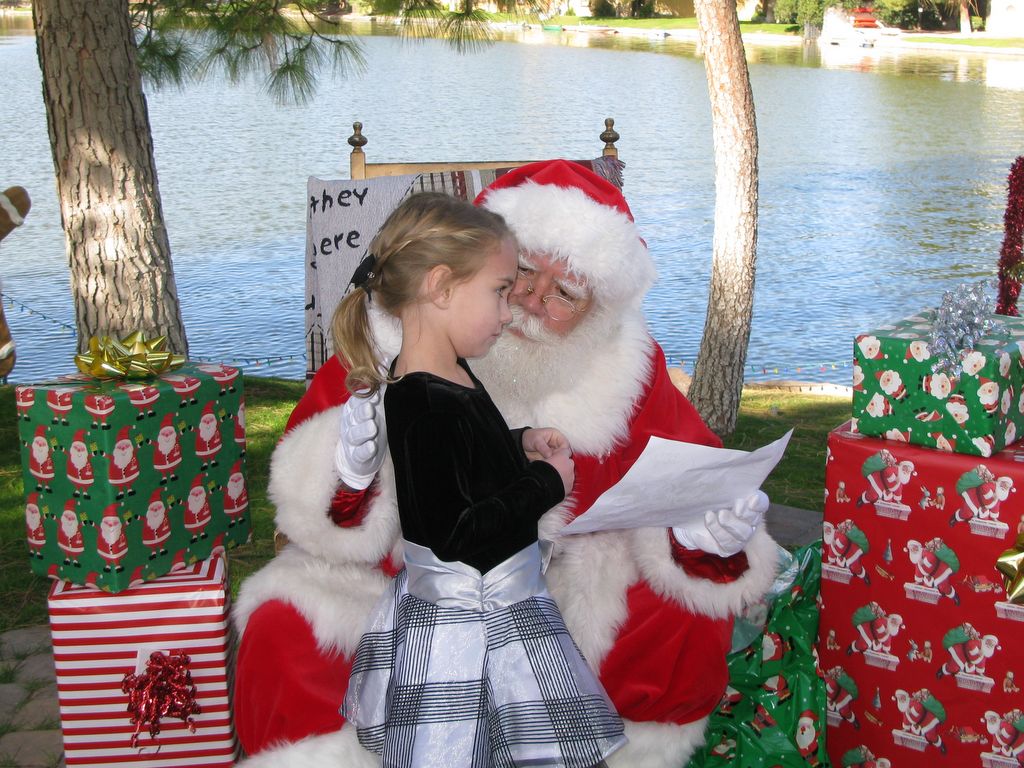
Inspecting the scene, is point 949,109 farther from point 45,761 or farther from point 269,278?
point 45,761

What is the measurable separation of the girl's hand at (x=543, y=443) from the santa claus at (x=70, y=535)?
39.8 inches

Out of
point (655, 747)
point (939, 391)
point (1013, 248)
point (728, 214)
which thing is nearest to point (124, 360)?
point (655, 747)

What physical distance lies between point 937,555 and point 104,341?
1875mm

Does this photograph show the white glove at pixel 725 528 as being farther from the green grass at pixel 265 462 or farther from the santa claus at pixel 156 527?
the green grass at pixel 265 462

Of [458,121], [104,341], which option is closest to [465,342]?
[104,341]

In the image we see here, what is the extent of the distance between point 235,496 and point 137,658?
1.37 ft

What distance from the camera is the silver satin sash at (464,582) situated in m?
1.77

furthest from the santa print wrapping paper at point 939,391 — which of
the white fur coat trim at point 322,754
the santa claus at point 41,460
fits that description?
the santa claus at point 41,460

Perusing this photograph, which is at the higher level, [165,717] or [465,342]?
[465,342]

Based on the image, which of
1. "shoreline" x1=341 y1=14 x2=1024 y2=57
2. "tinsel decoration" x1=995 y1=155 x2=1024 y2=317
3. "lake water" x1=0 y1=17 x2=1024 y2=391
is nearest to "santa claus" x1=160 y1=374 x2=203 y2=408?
"tinsel decoration" x1=995 y1=155 x2=1024 y2=317

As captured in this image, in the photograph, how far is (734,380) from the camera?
16.6ft

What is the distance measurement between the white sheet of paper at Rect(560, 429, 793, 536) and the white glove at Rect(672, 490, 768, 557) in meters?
0.02

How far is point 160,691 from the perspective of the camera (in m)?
2.28

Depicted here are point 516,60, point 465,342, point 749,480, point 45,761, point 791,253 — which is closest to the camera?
point 465,342
